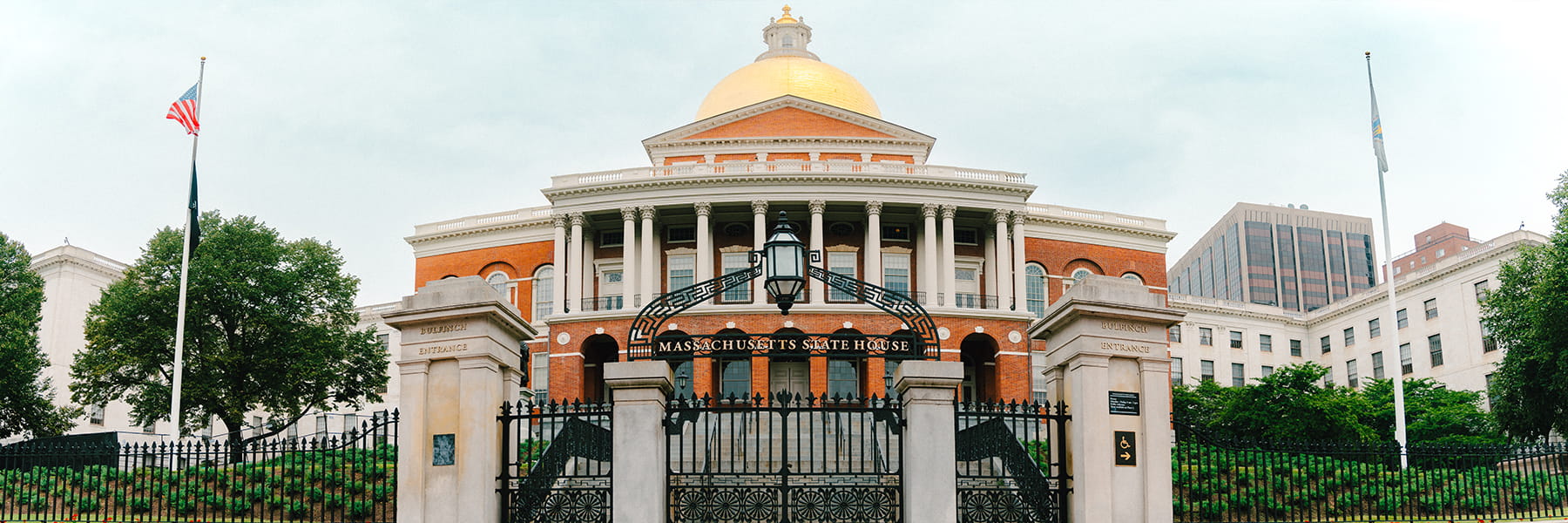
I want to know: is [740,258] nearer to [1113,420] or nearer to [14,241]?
[14,241]

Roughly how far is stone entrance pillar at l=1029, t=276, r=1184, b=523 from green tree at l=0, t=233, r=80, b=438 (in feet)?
133

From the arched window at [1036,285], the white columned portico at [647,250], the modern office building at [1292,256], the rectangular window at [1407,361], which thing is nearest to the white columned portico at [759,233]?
the white columned portico at [647,250]

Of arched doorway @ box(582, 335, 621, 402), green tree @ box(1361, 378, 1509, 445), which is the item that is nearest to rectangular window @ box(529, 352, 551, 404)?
arched doorway @ box(582, 335, 621, 402)

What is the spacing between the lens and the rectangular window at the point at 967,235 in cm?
6284

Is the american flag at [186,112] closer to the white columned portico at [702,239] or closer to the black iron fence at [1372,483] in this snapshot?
the white columned portico at [702,239]

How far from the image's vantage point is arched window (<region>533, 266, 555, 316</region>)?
→ 64625 millimetres

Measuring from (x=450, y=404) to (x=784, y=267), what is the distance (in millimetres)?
4216

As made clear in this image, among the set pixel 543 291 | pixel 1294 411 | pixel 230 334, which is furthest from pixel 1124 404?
pixel 543 291

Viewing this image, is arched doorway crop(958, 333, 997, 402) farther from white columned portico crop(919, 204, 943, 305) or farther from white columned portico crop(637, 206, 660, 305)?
white columned portico crop(637, 206, 660, 305)

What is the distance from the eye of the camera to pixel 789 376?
5806cm

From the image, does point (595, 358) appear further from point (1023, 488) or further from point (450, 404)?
point (1023, 488)

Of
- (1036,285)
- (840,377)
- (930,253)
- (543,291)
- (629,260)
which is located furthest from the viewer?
(543,291)

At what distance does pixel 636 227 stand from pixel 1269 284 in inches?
4799

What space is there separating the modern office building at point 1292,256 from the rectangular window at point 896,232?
10957 centimetres
